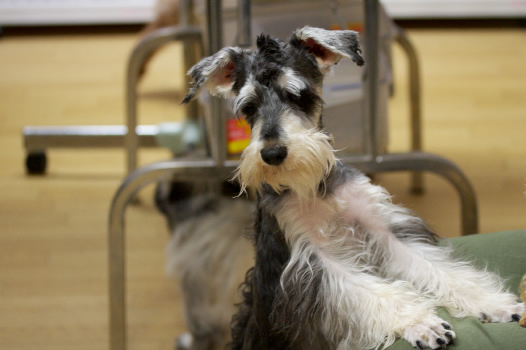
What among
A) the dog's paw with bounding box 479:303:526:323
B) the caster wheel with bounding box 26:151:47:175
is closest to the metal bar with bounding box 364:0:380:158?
the dog's paw with bounding box 479:303:526:323

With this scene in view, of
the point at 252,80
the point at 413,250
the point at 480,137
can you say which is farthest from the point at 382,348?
the point at 480,137

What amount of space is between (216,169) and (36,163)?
160 centimetres

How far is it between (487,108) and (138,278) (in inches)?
66.5

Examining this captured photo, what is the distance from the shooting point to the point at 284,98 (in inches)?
28.5

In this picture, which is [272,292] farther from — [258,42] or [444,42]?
[444,42]

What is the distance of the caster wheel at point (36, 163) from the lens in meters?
2.52

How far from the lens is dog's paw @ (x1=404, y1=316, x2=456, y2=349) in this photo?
2.22ft

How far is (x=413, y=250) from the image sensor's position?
30.6 inches

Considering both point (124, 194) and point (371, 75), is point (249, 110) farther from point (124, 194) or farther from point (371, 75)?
point (124, 194)

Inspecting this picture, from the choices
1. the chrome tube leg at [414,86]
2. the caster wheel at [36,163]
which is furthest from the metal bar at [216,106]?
the caster wheel at [36,163]

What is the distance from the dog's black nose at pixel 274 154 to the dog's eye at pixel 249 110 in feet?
0.22

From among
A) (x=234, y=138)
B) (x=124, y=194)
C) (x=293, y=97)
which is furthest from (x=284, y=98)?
(x=124, y=194)

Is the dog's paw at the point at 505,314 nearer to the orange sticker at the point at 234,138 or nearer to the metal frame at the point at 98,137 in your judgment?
the orange sticker at the point at 234,138

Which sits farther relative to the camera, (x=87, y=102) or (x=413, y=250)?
(x=87, y=102)
